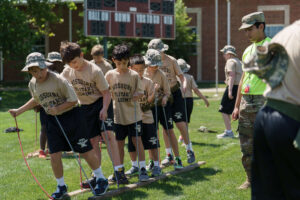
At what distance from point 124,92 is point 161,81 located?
2.92ft

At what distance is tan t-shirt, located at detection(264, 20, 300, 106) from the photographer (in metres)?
3.02

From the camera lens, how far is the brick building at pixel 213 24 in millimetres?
33000

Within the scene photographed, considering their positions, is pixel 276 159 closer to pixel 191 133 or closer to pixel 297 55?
pixel 297 55

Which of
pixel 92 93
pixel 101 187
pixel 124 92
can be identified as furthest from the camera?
pixel 124 92

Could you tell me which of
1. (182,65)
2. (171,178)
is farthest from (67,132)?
(182,65)

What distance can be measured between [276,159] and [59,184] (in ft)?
11.0

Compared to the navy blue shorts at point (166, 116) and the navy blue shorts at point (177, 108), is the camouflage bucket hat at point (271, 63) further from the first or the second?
the navy blue shorts at point (177, 108)

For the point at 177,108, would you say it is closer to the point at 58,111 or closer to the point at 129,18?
the point at 58,111

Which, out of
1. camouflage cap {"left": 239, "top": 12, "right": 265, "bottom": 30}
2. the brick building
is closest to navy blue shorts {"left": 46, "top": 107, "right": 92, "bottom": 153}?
camouflage cap {"left": 239, "top": 12, "right": 265, "bottom": 30}

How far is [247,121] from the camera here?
18.0 feet

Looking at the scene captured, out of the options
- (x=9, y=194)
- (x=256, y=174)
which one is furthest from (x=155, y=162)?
(x=256, y=174)

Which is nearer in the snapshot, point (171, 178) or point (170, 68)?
point (171, 178)

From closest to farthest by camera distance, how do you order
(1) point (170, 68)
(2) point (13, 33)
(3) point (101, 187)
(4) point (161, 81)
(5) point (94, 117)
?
(3) point (101, 187)
(5) point (94, 117)
(4) point (161, 81)
(1) point (170, 68)
(2) point (13, 33)

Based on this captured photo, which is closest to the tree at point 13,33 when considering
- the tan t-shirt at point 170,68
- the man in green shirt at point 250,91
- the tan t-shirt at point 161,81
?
the tan t-shirt at point 170,68
